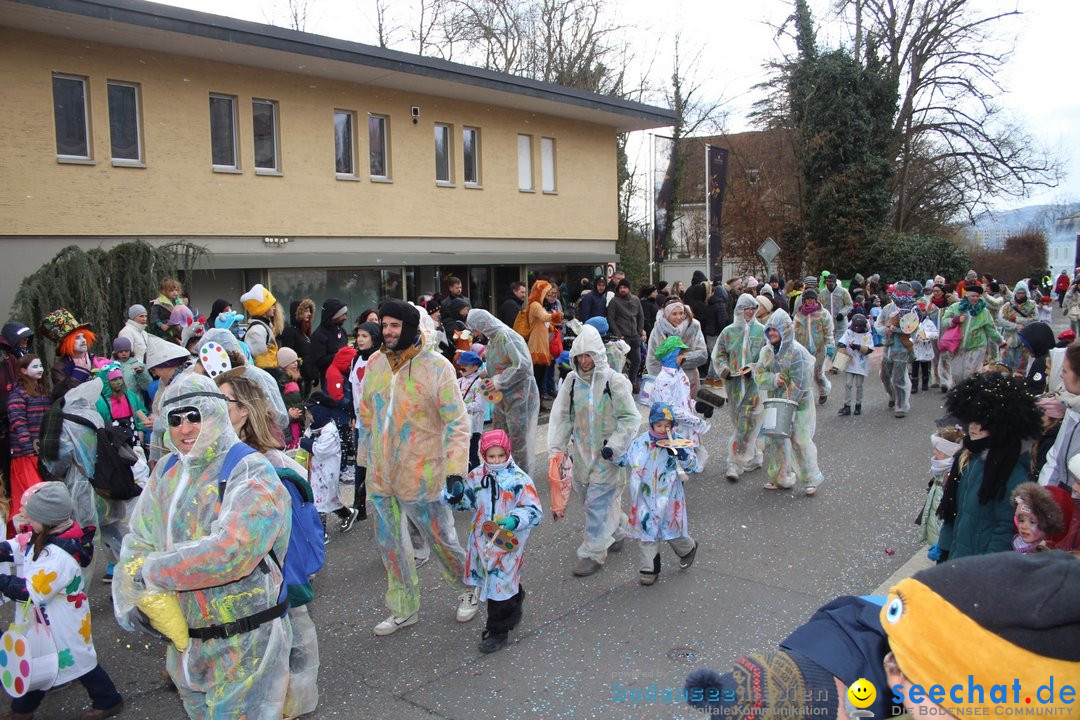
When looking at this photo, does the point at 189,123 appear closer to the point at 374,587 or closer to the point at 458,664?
the point at 374,587

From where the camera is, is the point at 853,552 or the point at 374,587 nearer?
the point at 374,587

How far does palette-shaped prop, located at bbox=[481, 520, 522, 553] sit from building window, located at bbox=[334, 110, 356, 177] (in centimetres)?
1459

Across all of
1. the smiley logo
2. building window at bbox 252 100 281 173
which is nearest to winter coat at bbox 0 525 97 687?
the smiley logo

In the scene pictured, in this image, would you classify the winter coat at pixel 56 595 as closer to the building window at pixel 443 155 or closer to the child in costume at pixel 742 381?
the child in costume at pixel 742 381

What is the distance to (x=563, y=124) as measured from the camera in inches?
909

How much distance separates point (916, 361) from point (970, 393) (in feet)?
34.8

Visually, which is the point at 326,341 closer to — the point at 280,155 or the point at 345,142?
the point at 280,155

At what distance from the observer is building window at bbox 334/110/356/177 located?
17953 mm

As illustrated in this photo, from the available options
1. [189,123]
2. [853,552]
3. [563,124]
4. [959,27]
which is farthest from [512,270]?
[959,27]

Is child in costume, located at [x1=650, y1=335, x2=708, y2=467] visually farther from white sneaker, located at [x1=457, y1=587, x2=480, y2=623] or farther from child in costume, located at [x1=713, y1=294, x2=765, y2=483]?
white sneaker, located at [x1=457, y1=587, x2=480, y2=623]

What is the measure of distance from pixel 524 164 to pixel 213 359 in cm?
1776

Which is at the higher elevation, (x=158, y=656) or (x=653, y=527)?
(x=653, y=527)

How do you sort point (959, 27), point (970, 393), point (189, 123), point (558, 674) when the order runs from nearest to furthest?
point (970, 393) → point (558, 674) → point (189, 123) → point (959, 27)

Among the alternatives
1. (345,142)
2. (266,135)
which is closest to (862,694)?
(266,135)
